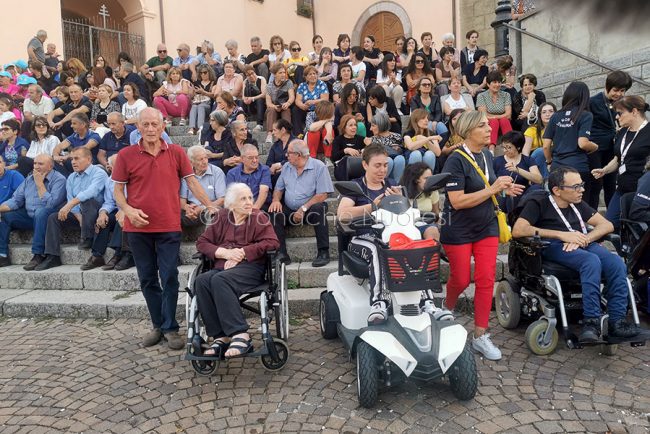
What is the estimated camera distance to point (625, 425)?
299 cm

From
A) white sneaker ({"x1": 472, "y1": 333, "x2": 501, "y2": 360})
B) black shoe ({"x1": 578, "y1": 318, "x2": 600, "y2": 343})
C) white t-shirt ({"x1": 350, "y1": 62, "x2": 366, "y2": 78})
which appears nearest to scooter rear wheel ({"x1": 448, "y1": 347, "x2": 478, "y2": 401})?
white sneaker ({"x1": 472, "y1": 333, "x2": 501, "y2": 360})

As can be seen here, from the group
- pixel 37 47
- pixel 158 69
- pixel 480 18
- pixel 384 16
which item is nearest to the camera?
pixel 158 69

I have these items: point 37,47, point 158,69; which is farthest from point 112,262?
point 37,47

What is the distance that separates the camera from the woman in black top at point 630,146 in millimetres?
5008

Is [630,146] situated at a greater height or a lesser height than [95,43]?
lesser

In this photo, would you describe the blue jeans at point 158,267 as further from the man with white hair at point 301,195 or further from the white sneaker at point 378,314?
the white sneaker at point 378,314

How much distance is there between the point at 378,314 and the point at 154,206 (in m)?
2.02

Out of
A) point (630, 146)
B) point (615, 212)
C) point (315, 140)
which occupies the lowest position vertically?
point (615, 212)

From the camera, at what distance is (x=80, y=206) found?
632cm

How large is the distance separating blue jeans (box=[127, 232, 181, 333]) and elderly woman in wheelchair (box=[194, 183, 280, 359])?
1.10ft

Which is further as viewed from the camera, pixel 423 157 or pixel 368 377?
pixel 423 157

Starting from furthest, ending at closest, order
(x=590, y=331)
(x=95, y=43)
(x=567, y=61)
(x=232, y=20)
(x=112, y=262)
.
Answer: (x=232, y=20), (x=95, y=43), (x=567, y=61), (x=112, y=262), (x=590, y=331)

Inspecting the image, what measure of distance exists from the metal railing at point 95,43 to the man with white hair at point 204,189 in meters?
11.2

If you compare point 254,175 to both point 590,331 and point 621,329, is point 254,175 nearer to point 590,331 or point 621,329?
point 590,331
